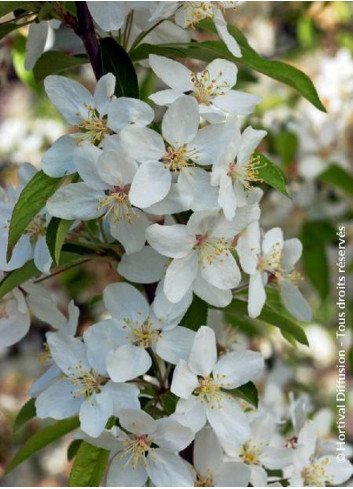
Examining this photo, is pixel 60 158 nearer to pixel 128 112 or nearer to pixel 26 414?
pixel 128 112

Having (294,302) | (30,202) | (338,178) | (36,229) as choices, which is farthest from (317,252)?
(30,202)

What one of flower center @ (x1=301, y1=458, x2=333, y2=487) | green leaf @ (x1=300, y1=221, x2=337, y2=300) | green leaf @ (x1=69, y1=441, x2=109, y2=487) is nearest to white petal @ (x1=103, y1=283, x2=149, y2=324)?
green leaf @ (x1=69, y1=441, x2=109, y2=487)

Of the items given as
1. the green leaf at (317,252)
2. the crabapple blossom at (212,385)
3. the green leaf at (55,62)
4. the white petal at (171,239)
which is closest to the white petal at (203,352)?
the crabapple blossom at (212,385)

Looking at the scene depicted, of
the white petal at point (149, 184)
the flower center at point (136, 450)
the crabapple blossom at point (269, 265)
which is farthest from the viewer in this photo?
the crabapple blossom at point (269, 265)

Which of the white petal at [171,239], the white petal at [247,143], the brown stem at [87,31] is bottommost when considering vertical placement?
the white petal at [171,239]

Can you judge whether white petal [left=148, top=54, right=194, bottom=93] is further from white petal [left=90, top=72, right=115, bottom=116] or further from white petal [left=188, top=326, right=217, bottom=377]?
white petal [left=188, top=326, right=217, bottom=377]

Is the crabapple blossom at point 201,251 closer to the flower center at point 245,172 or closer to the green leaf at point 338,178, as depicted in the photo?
the flower center at point 245,172

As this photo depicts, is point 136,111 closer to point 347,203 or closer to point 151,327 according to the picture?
point 151,327
